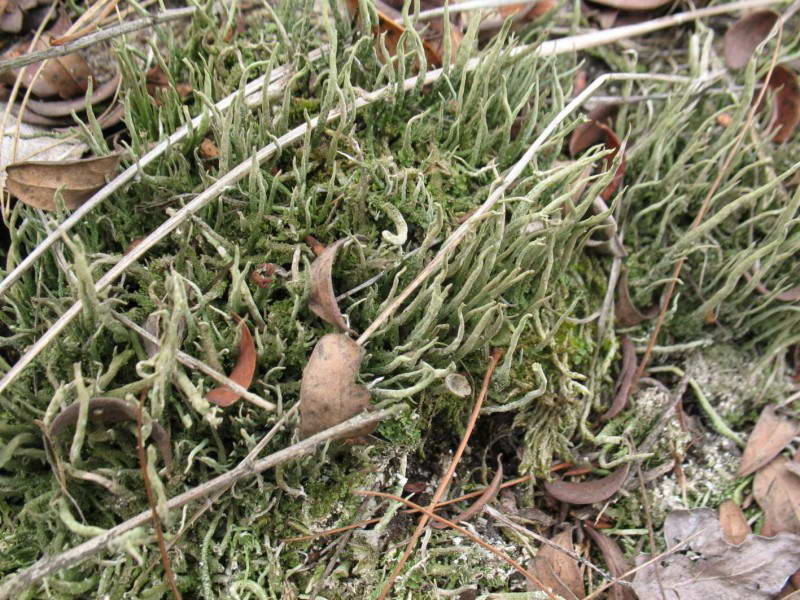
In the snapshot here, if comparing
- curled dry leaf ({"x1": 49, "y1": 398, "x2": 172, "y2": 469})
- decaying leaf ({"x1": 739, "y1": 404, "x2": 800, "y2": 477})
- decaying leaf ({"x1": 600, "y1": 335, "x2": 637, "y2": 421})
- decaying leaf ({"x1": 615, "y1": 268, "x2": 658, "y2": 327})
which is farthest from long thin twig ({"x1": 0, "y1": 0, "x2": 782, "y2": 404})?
decaying leaf ({"x1": 739, "y1": 404, "x2": 800, "y2": 477})

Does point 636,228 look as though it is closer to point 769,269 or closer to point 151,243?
point 769,269

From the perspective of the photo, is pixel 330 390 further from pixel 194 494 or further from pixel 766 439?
pixel 766 439

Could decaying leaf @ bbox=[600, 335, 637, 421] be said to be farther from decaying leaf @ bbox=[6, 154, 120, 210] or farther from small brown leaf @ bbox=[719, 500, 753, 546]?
decaying leaf @ bbox=[6, 154, 120, 210]

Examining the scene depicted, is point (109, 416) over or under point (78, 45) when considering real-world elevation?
under

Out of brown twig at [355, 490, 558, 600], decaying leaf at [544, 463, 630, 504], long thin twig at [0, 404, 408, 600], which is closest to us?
long thin twig at [0, 404, 408, 600]

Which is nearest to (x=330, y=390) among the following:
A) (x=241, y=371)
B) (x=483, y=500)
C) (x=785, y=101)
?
(x=241, y=371)

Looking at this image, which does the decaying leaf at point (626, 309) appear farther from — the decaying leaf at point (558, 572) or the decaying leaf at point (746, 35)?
the decaying leaf at point (746, 35)
